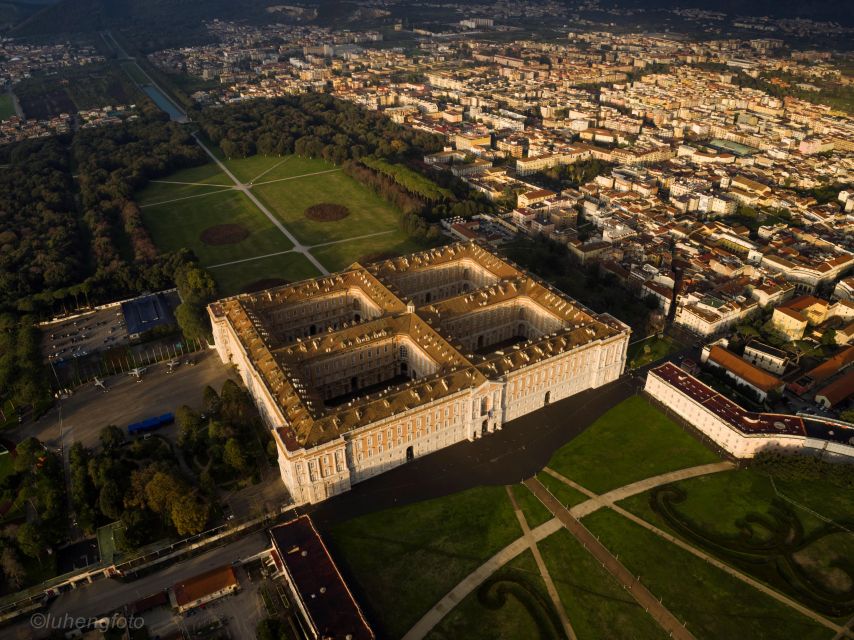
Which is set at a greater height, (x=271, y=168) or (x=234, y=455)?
(x=234, y=455)

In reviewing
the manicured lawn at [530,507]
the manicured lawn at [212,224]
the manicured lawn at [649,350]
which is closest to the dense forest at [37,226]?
Result: the manicured lawn at [212,224]

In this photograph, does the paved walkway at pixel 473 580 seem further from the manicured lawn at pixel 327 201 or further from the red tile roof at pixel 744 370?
the manicured lawn at pixel 327 201

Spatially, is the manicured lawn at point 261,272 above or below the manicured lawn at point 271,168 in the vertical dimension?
above

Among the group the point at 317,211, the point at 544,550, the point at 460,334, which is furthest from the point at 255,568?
the point at 317,211

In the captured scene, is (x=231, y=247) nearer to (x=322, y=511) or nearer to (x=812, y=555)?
(x=322, y=511)

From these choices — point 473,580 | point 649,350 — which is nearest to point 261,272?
point 649,350

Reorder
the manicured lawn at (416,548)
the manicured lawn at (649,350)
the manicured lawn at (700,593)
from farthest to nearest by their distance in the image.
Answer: the manicured lawn at (649,350) → the manicured lawn at (416,548) → the manicured lawn at (700,593)

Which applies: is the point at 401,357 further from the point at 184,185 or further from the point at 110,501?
the point at 184,185
